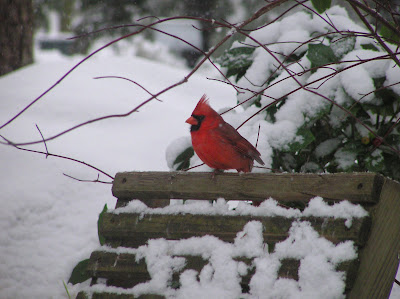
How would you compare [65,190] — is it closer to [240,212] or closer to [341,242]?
[240,212]

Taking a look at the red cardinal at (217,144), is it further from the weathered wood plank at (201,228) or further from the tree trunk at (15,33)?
the tree trunk at (15,33)

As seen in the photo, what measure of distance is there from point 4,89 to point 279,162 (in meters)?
2.74

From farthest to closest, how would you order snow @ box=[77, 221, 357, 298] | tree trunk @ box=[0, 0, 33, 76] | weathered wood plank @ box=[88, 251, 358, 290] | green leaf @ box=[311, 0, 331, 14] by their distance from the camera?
1. tree trunk @ box=[0, 0, 33, 76]
2. green leaf @ box=[311, 0, 331, 14]
3. weathered wood plank @ box=[88, 251, 358, 290]
4. snow @ box=[77, 221, 357, 298]

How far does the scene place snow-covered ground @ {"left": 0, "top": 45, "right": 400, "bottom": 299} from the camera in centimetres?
233

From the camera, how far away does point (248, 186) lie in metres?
1.59

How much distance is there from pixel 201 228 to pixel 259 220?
20 centimetres

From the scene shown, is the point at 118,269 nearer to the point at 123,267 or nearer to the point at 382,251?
the point at 123,267

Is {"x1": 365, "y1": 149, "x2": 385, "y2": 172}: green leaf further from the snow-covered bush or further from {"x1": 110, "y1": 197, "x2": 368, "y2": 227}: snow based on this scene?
{"x1": 110, "y1": 197, "x2": 368, "y2": 227}: snow

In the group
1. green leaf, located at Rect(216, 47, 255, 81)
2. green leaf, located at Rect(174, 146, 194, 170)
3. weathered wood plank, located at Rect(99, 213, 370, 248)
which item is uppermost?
green leaf, located at Rect(216, 47, 255, 81)

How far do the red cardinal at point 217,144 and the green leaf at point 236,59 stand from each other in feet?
1.19

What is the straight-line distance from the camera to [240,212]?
60.6 inches

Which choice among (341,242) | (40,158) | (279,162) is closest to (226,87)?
(40,158)

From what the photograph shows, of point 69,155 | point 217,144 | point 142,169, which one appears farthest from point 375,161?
point 69,155

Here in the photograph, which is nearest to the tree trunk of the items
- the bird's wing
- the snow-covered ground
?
the snow-covered ground
